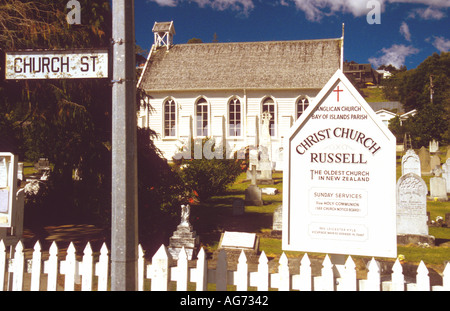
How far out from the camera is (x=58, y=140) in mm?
9641

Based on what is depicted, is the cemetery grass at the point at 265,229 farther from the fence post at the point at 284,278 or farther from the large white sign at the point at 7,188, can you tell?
the large white sign at the point at 7,188

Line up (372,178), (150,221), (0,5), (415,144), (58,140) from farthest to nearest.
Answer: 1. (415,144)
2. (58,140)
3. (150,221)
4. (0,5)
5. (372,178)

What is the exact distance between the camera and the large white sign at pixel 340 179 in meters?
4.34

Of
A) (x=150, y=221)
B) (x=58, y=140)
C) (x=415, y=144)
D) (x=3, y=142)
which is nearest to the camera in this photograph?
(x=3, y=142)

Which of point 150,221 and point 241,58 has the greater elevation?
point 241,58

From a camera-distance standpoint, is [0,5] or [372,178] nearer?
[372,178]

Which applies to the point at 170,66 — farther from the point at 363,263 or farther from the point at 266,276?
the point at 266,276

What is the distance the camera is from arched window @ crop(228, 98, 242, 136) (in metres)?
32.9

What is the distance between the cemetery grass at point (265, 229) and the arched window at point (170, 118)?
18.0 metres

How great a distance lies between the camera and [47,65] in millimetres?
3828

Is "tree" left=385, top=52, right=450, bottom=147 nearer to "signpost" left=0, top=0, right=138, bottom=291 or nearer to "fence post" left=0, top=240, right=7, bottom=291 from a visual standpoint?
"fence post" left=0, top=240, right=7, bottom=291

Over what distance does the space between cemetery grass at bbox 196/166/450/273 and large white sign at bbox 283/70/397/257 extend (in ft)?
10.5

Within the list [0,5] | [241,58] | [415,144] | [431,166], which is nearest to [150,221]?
[0,5]

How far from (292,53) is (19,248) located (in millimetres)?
30343
